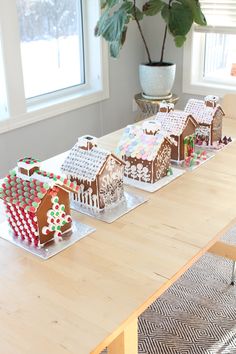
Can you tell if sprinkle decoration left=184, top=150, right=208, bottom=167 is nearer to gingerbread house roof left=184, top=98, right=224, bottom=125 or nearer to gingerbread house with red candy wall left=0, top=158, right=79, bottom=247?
gingerbread house roof left=184, top=98, right=224, bottom=125

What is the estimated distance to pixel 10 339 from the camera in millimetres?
1015

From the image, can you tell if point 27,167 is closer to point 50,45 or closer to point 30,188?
point 30,188

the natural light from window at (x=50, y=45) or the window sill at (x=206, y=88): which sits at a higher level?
the natural light from window at (x=50, y=45)

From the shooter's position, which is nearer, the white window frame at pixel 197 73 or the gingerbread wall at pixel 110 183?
the gingerbread wall at pixel 110 183

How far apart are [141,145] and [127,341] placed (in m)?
0.80

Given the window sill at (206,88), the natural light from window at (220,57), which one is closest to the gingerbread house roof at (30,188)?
the window sill at (206,88)

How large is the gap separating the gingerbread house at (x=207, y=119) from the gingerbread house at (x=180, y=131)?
0.09 metres

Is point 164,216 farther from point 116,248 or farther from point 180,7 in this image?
point 180,7

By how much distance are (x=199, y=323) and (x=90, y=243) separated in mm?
913

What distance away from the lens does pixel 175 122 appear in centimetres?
192

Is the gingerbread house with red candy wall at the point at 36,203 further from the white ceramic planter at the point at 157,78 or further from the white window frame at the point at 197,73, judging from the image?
the white window frame at the point at 197,73

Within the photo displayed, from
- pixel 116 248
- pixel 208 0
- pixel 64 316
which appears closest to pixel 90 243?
pixel 116 248

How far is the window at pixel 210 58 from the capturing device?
11.4 feet

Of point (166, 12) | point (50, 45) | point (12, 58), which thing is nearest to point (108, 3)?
point (166, 12)
